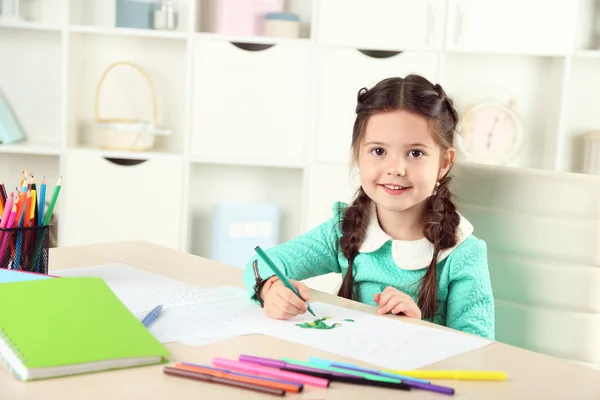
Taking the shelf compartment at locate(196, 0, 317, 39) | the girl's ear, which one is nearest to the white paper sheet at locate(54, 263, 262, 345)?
the girl's ear

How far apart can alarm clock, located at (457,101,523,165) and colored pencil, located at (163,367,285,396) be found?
2508mm

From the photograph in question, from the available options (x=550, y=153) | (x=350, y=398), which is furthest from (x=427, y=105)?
(x=550, y=153)

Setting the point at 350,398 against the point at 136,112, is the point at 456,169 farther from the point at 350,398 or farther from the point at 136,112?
the point at 136,112

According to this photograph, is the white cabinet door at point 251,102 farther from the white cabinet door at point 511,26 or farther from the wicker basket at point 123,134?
the white cabinet door at point 511,26

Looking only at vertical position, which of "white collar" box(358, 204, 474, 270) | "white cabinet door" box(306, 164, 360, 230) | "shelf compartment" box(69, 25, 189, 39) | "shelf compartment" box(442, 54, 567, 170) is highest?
"shelf compartment" box(69, 25, 189, 39)

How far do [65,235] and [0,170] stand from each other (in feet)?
1.59

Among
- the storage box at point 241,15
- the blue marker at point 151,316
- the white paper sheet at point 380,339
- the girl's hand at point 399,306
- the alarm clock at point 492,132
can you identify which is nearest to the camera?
the white paper sheet at point 380,339

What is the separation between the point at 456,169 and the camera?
1.69m

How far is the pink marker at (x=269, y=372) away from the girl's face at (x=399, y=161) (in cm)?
64

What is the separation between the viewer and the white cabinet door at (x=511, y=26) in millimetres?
3125

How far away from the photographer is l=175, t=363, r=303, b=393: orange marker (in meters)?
0.93

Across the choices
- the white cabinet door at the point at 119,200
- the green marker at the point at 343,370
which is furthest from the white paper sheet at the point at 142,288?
the white cabinet door at the point at 119,200

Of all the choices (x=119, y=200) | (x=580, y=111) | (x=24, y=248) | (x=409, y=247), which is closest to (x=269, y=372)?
(x=24, y=248)

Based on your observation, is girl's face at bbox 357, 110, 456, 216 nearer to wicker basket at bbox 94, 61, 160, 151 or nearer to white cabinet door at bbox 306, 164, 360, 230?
white cabinet door at bbox 306, 164, 360, 230
